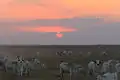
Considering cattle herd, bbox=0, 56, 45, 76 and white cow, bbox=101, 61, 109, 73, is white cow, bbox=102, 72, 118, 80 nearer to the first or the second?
white cow, bbox=101, 61, 109, 73

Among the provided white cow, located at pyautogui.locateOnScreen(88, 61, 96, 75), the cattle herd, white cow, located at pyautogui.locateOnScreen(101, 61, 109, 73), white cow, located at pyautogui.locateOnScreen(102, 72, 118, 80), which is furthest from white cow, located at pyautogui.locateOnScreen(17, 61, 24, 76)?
white cow, located at pyautogui.locateOnScreen(102, 72, 118, 80)

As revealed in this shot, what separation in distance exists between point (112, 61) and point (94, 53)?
462 centimetres

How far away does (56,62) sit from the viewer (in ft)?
101

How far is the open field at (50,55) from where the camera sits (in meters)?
27.7

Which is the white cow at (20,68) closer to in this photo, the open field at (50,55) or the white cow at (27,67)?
the white cow at (27,67)

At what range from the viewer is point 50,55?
3338cm

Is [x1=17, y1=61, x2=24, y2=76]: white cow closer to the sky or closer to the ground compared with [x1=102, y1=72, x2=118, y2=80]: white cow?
closer to the sky

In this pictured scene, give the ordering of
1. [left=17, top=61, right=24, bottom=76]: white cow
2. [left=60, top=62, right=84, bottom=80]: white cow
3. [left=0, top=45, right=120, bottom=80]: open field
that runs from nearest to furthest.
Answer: [left=0, top=45, right=120, bottom=80]: open field, [left=17, top=61, right=24, bottom=76]: white cow, [left=60, top=62, right=84, bottom=80]: white cow

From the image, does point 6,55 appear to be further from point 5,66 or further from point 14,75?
point 14,75

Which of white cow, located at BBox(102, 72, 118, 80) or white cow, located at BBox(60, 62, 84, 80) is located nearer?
white cow, located at BBox(102, 72, 118, 80)

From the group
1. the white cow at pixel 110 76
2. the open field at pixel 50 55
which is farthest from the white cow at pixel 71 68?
the white cow at pixel 110 76

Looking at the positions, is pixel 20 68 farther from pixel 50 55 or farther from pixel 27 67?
pixel 50 55

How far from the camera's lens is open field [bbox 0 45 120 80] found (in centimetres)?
2770

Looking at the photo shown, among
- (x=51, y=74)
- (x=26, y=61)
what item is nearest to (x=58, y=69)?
(x=51, y=74)
